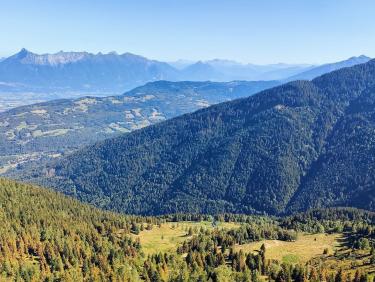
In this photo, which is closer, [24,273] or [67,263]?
[24,273]

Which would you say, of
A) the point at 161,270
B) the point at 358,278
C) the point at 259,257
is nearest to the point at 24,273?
the point at 161,270

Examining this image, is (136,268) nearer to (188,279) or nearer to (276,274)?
(188,279)

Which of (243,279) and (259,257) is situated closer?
(243,279)

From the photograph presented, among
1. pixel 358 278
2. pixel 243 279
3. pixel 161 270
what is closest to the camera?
pixel 358 278

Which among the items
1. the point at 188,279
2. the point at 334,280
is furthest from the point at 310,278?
the point at 188,279

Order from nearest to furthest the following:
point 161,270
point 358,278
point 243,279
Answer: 1. point 358,278
2. point 243,279
3. point 161,270

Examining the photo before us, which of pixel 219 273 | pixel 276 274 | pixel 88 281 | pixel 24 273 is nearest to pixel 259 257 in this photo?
pixel 276 274

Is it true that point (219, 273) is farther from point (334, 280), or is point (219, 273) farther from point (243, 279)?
point (334, 280)
